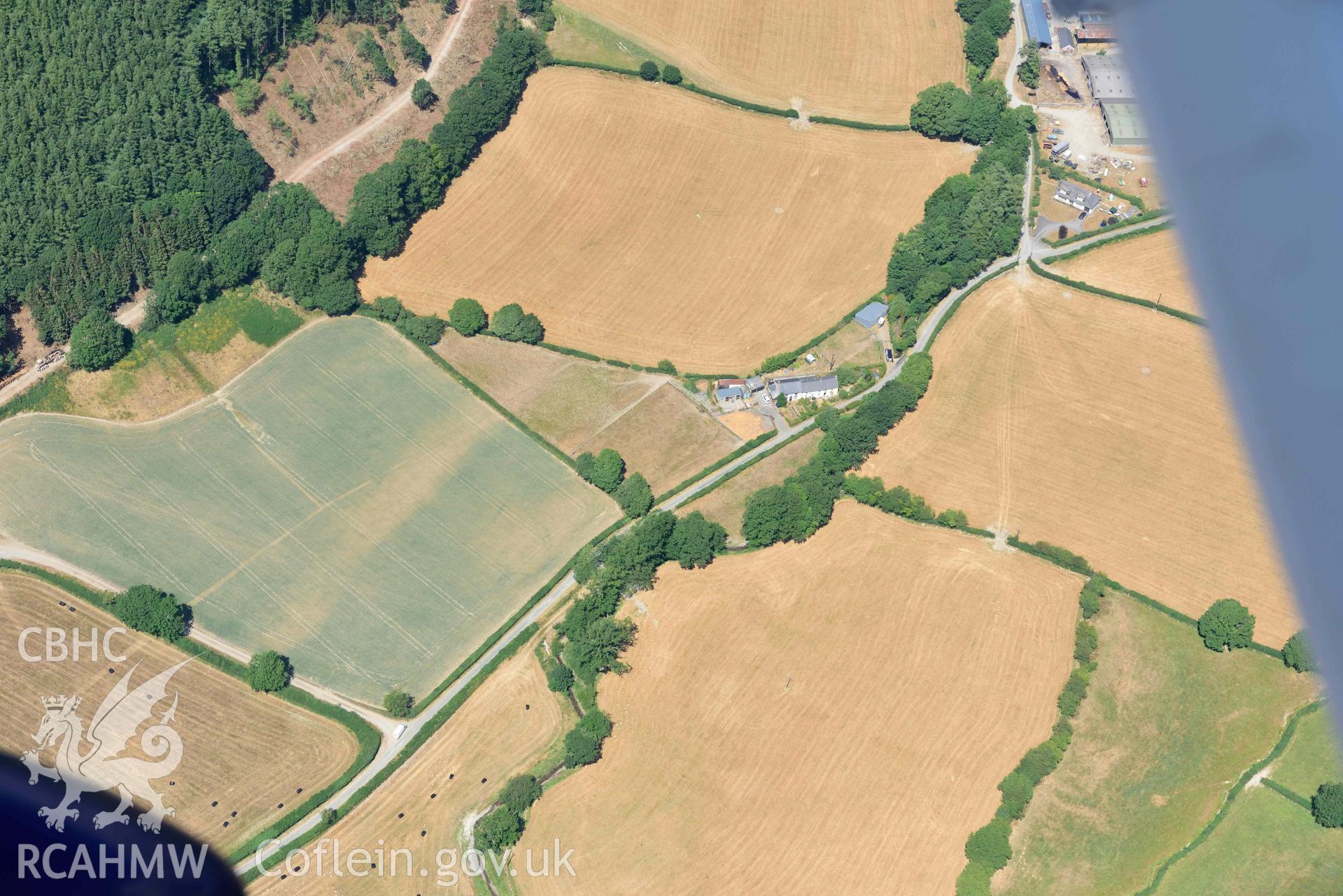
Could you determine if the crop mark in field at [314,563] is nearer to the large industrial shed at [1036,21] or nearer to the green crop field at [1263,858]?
the green crop field at [1263,858]

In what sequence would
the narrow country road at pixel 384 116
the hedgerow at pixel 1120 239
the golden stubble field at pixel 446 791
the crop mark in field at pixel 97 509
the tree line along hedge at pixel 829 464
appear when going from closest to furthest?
the golden stubble field at pixel 446 791
the crop mark in field at pixel 97 509
the tree line along hedge at pixel 829 464
the hedgerow at pixel 1120 239
the narrow country road at pixel 384 116

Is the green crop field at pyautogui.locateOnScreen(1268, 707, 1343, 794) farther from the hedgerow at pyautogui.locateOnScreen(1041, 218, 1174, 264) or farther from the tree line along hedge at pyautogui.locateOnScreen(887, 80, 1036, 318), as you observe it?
the tree line along hedge at pyautogui.locateOnScreen(887, 80, 1036, 318)

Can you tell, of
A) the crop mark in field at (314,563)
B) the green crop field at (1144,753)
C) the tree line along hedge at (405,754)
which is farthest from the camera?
the crop mark in field at (314,563)

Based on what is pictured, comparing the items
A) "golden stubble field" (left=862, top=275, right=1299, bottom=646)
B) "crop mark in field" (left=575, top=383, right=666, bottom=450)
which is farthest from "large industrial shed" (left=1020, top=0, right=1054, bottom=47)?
Result: "crop mark in field" (left=575, top=383, right=666, bottom=450)

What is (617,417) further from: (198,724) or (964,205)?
(198,724)

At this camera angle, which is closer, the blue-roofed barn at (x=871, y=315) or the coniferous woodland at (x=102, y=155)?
the coniferous woodland at (x=102, y=155)

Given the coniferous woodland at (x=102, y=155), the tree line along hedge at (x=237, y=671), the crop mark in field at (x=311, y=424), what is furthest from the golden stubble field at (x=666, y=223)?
the tree line along hedge at (x=237, y=671)
